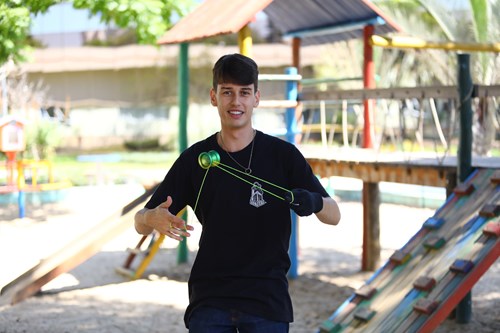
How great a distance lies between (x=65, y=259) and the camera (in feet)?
22.4

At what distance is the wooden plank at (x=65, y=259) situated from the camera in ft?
21.2

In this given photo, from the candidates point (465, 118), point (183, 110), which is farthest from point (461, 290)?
point (183, 110)

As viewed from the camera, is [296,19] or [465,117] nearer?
[465,117]

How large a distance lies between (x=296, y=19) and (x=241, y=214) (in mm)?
6784

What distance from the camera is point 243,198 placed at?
2.57 m

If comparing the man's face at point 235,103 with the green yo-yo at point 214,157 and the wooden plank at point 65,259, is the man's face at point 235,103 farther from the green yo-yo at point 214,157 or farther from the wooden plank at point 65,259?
the wooden plank at point 65,259

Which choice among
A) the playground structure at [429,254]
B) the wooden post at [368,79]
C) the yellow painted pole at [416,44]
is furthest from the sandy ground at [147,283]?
the yellow painted pole at [416,44]

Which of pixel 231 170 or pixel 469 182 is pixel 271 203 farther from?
pixel 469 182

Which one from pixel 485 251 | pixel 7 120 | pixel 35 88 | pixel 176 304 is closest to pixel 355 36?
pixel 176 304

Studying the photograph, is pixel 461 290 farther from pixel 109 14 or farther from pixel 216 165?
pixel 109 14

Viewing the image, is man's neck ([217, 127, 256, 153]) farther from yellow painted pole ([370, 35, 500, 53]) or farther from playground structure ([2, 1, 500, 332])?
yellow painted pole ([370, 35, 500, 53])

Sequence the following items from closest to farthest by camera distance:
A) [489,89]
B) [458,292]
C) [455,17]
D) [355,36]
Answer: [458,292] < [489,89] < [355,36] < [455,17]

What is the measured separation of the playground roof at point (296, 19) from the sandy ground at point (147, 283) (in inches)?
103

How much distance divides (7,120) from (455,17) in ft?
28.5
